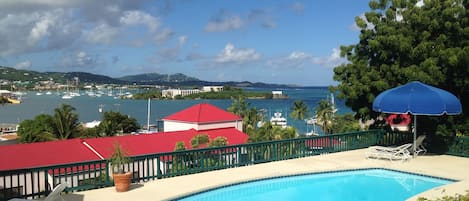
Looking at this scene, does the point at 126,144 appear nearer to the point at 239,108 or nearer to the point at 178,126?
the point at 178,126

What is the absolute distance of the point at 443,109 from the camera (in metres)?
12.4

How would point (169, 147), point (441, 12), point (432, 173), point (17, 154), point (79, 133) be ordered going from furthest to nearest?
1. point (79, 133)
2. point (169, 147)
3. point (17, 154)
4. point (441, 12)
5. point (432, 173)

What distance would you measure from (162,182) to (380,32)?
32.7ft

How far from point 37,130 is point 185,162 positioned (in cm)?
5103

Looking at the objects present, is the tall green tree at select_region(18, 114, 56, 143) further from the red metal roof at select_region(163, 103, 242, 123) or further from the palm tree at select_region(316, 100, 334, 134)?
the palm tree at select_region(316, 100, 334, 134)

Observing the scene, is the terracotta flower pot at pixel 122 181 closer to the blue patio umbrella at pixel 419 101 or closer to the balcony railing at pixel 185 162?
the balcony railing at pixel 185 162

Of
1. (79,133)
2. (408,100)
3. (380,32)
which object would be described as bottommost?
(79,133)

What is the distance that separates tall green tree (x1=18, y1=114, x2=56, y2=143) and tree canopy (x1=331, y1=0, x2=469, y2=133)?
144 ft

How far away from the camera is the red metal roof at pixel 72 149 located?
2865 cm

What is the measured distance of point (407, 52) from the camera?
14.6 metres

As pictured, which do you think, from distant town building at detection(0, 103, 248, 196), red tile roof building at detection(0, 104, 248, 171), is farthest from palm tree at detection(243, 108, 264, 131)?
red tile roof building at detection(0, 104, 248, 171)

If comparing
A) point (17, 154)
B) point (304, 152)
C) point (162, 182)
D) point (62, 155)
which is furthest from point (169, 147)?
point (162, 182)

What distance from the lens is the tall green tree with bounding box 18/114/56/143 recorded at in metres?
51.2

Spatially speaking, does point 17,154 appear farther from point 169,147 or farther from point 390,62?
point 390,62
